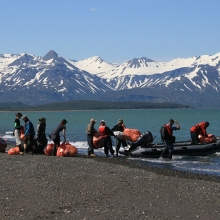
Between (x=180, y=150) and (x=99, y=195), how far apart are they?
13.9 metres

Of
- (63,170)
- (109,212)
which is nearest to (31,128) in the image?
(63,170)

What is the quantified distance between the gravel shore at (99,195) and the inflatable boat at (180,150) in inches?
314

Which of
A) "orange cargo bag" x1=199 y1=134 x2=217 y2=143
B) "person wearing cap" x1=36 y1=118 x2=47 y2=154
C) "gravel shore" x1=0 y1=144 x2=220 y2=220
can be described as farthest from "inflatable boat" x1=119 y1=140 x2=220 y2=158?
"gravel shore" x1=0 y1=144 x2=220 y2=220

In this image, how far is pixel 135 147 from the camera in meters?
25.8

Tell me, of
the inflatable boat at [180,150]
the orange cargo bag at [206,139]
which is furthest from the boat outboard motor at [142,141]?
the orange cargo bag at [206,139]

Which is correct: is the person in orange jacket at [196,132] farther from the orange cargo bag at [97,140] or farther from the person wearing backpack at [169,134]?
the orange cargo bag at [97,140]

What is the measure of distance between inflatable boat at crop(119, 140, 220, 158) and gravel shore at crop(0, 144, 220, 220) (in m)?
7.98

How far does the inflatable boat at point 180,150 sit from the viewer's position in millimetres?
25250

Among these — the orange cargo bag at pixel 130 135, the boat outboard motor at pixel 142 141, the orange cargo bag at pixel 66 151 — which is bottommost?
the orange cargo bag at pixel 66 151

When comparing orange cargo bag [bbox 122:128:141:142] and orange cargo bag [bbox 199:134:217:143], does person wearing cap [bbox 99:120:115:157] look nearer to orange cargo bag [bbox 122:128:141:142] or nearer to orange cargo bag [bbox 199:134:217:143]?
orange cargo bag [bbox 122:128:141:142]

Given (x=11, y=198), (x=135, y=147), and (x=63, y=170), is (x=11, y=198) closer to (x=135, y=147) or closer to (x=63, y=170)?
(x=63, y=170)

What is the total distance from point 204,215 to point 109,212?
6.52 ft

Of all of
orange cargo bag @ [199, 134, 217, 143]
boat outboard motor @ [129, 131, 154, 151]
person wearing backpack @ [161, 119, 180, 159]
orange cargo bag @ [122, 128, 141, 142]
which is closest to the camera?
person wearing backpack @ [161, 119, 180, 159]

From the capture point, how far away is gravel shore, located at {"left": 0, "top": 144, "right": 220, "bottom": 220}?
10.8 meters
